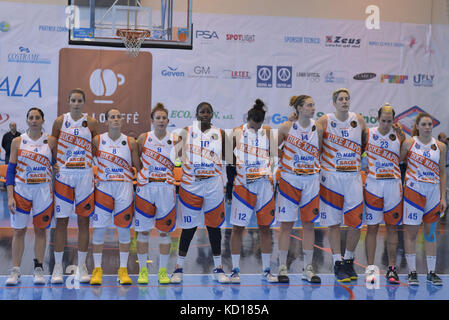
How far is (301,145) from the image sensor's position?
5.66 m

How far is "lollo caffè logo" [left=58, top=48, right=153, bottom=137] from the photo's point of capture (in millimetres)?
13055

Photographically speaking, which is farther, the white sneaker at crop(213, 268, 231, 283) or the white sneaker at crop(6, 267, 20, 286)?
the white sneaker at crop(213, 268, 231, 283)

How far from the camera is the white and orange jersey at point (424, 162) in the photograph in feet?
18.5

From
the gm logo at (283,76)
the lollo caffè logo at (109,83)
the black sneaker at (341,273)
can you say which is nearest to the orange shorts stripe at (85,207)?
the black sneaker at (341,273)

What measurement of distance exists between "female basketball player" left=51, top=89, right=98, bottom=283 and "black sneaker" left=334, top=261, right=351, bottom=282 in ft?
8.73

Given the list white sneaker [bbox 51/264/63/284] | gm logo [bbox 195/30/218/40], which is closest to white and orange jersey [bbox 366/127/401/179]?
white sneaker [bbox 51/264/63/284]

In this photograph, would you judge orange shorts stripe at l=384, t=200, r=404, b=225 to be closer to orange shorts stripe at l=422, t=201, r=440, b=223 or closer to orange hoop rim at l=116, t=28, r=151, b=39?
orange shorts stripe at l=422, t=201, r=440, b=223

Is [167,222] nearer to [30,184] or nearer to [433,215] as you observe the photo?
[30,184]

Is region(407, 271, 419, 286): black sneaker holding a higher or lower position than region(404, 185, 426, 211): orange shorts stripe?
lower

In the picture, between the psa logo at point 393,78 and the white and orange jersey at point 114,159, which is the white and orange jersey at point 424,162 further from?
the psa logo at point 393,78

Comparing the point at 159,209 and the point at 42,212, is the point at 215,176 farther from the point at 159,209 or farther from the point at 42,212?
the point at 42,212

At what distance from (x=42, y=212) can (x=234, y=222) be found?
1.96 m

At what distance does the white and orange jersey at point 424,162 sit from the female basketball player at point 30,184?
381 centimetres

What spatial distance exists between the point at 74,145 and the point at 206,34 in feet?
28.7
